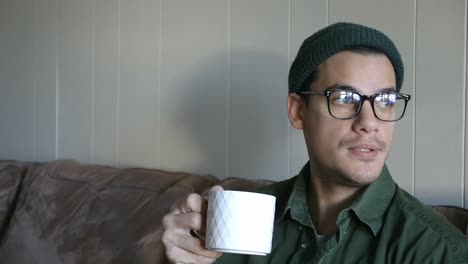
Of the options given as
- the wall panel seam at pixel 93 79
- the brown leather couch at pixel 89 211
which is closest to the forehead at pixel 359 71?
the brown leather couch at pixel 89 211

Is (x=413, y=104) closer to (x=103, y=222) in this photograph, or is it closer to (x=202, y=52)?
(x=202, y=52)

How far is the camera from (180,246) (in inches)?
39.0

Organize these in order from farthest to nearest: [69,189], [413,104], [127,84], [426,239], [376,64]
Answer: [127,84]
[69,189]
[413,104]
[376,64]
[426,239]

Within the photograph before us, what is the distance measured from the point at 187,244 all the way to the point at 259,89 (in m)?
0.75

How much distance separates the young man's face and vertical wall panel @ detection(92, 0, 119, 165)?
112 cm

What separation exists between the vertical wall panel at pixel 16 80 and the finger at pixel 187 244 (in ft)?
5.10

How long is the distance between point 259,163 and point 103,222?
0.49m

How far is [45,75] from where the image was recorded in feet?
7.55

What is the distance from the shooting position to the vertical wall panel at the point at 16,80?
2375 mm

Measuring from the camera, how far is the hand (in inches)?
37.7

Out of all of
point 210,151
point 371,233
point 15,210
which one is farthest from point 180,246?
point 15,210

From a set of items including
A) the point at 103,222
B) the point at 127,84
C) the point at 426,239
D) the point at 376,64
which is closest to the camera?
the point at 426,239

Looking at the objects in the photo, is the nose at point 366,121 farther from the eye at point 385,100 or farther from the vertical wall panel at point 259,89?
the vertical wall panel at point 259,89

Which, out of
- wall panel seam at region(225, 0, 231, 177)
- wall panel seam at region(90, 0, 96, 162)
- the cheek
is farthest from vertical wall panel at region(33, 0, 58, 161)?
the cheek
